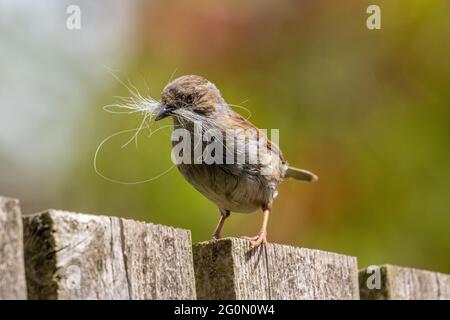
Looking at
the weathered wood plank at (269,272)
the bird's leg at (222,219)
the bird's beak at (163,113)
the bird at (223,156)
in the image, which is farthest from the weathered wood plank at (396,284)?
the bird's leg at (222,219)

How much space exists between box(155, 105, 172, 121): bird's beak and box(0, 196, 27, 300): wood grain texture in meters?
2.70

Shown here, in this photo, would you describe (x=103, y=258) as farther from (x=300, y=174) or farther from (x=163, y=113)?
(x=300, y=174)

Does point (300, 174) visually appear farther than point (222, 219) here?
Yes

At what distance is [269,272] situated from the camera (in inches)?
138

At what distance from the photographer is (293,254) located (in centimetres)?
365

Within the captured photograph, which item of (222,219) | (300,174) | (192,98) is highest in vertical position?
(192,98)

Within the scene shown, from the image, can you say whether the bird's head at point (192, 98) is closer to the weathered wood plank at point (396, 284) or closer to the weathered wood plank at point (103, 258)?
the weathered wood plank at point (396, 284)

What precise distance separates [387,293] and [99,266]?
171cm

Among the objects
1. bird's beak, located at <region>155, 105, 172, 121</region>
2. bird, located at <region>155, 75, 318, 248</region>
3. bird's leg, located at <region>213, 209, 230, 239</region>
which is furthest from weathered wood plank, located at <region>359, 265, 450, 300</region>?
bird's leg, located at <region>213, 209, 230, 239</region>

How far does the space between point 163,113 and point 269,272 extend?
2110 millimetres

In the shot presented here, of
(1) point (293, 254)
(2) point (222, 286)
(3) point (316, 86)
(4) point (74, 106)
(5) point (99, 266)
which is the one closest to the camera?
(5) point (99, 266)

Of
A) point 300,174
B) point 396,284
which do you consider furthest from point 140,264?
point 300,174

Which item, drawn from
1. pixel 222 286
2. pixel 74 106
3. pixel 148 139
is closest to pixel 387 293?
pixel 222 286
